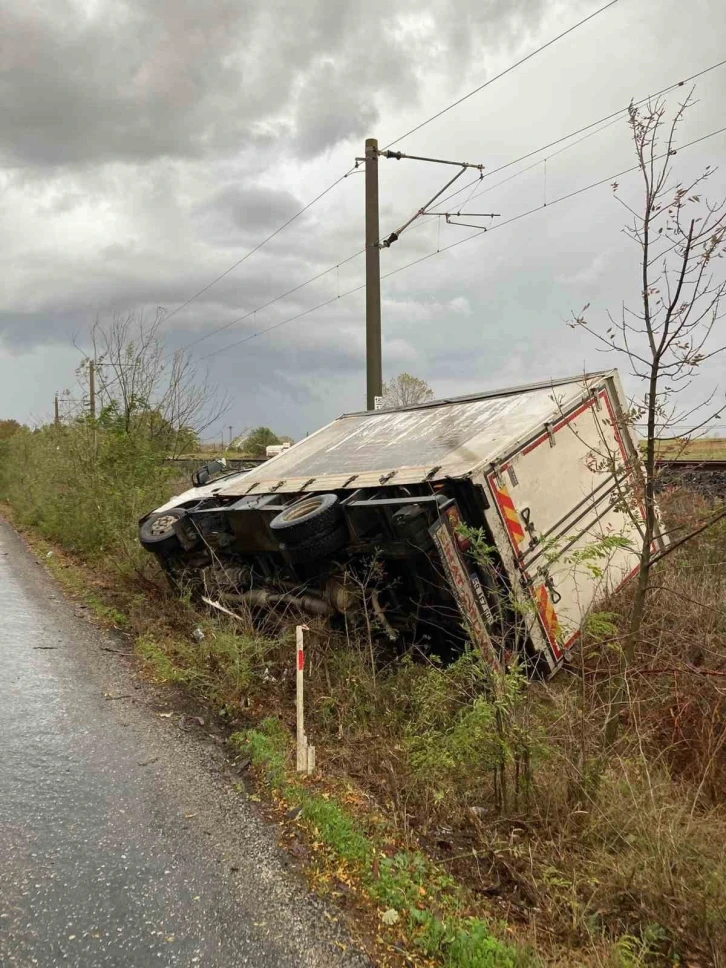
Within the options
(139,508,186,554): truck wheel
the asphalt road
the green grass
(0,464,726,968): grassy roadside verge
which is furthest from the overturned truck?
the asphalt road

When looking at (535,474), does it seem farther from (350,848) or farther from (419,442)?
(350,848)

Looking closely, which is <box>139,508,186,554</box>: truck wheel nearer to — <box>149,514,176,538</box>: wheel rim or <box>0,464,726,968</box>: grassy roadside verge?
<box>149,514,176,538</box>: wheel rim

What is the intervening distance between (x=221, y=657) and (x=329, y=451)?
257cm

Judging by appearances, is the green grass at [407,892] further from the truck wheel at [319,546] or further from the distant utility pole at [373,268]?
the distant utility pole at [373,268]

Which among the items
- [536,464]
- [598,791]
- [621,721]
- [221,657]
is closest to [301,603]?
[221,657]

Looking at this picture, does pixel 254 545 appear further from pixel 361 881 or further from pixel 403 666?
pixel 361 881

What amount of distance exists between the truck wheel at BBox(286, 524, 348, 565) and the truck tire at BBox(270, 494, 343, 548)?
0.02 m

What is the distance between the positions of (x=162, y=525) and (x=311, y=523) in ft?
11.1

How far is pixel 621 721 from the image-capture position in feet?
14.9

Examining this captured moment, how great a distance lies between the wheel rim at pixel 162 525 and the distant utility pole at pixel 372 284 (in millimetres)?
4571

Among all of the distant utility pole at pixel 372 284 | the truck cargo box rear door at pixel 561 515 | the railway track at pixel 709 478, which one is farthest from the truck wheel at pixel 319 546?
the distant utility pole at pixel 372 284

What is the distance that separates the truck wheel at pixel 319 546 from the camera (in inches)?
215

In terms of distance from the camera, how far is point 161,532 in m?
7.98

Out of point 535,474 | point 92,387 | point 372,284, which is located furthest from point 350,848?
point 92,387
